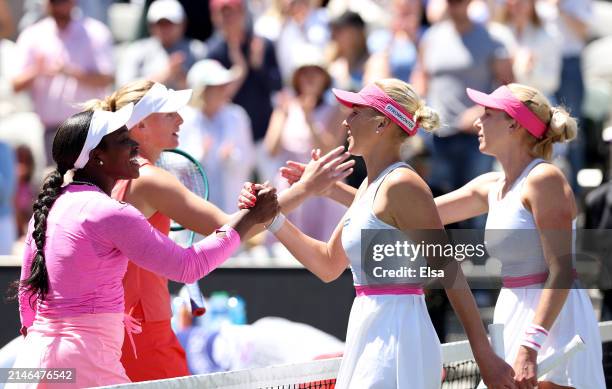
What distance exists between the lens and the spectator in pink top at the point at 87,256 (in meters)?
3.60

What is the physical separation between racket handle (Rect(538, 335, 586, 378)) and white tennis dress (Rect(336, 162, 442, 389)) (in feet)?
1.57

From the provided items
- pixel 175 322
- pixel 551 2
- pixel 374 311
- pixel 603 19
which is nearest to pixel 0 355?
pixel 374 311

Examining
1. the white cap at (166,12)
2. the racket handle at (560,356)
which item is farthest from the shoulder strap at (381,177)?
the white cap at (166,12)

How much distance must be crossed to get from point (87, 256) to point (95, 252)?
0.03 m

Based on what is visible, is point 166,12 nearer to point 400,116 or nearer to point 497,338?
point 400,116

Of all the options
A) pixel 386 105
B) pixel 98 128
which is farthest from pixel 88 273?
pixel 386 105

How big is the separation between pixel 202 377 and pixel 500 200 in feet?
4.76

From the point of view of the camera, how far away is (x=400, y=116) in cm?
407

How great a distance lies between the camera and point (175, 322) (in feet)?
26.1

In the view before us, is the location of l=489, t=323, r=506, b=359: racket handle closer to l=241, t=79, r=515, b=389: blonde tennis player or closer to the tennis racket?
l=241, t=79, r=515, b=389: blonde tennis player

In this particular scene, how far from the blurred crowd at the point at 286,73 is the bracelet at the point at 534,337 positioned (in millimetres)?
4719

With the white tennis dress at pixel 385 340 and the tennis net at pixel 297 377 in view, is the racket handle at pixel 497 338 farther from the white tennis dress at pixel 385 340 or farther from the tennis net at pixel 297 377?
the tennis net at pixel 297 377

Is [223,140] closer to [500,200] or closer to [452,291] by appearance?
[500,200]

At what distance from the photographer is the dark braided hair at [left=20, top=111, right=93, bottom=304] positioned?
365 centimetres
